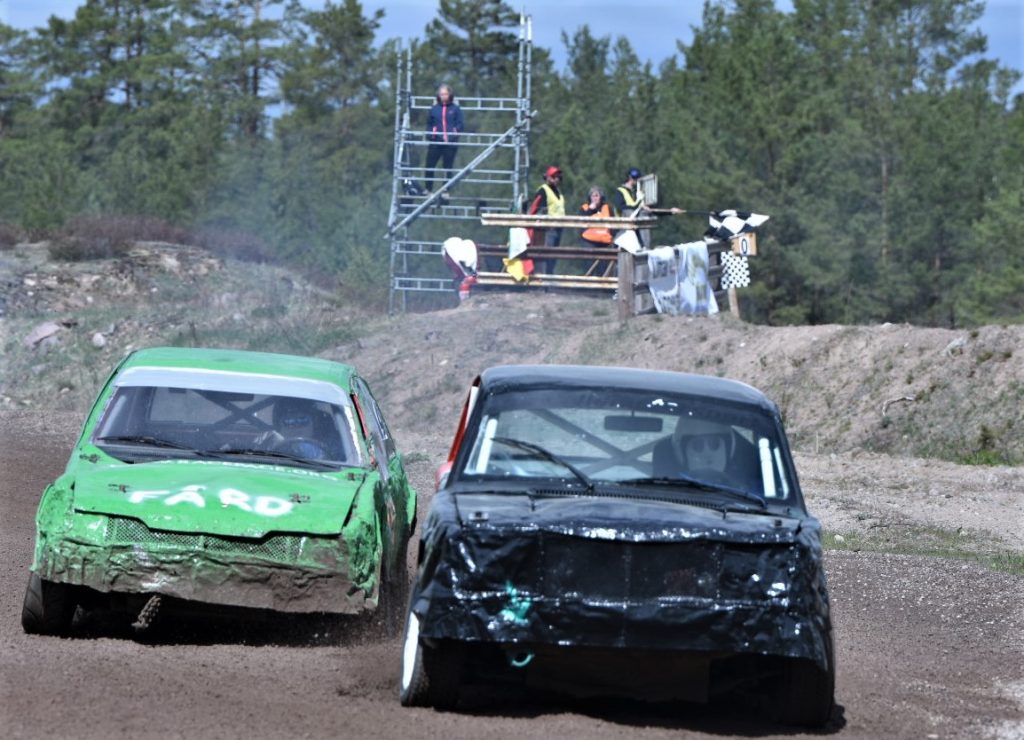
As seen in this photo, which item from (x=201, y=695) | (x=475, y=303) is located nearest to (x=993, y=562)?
(x=201, y=695)

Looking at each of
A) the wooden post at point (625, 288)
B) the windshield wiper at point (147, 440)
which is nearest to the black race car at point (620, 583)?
the windshield wiper at point (147, 440)

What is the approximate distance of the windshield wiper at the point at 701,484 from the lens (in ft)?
21.9

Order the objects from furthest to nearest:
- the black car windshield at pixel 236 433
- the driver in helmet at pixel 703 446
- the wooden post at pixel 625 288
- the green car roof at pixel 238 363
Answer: the wooden post at pixel 625 288, the green car roof at pixel 238 363, the black car windshield at pixel 236 433, the driver in helmet at pixel 703 446

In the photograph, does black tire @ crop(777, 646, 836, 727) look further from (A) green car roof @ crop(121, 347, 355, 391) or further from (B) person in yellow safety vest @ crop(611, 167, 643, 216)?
(B) person in yellow safety vest @ crop(611, 167, 643, 216)

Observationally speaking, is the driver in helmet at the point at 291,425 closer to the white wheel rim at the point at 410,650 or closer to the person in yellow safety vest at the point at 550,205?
the white wheel rim at the point at 410,650

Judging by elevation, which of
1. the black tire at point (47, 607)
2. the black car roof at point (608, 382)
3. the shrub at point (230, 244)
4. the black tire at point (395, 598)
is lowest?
the shrub at point (230, 244)

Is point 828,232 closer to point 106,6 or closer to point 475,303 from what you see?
point 475,303

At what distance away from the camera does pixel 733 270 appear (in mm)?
24656

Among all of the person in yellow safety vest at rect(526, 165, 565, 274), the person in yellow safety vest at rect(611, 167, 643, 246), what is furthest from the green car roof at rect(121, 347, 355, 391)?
the person in yellow safety vest at rect(611, 167, 643, 246)

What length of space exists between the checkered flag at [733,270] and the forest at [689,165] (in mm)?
9549

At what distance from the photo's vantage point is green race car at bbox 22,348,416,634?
7301mm

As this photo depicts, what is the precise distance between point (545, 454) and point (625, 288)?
16.1 meters

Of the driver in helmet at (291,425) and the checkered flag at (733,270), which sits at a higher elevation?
the driver in helmet at (291,425)

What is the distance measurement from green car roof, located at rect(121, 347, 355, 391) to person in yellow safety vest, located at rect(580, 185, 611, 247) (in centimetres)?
1685
